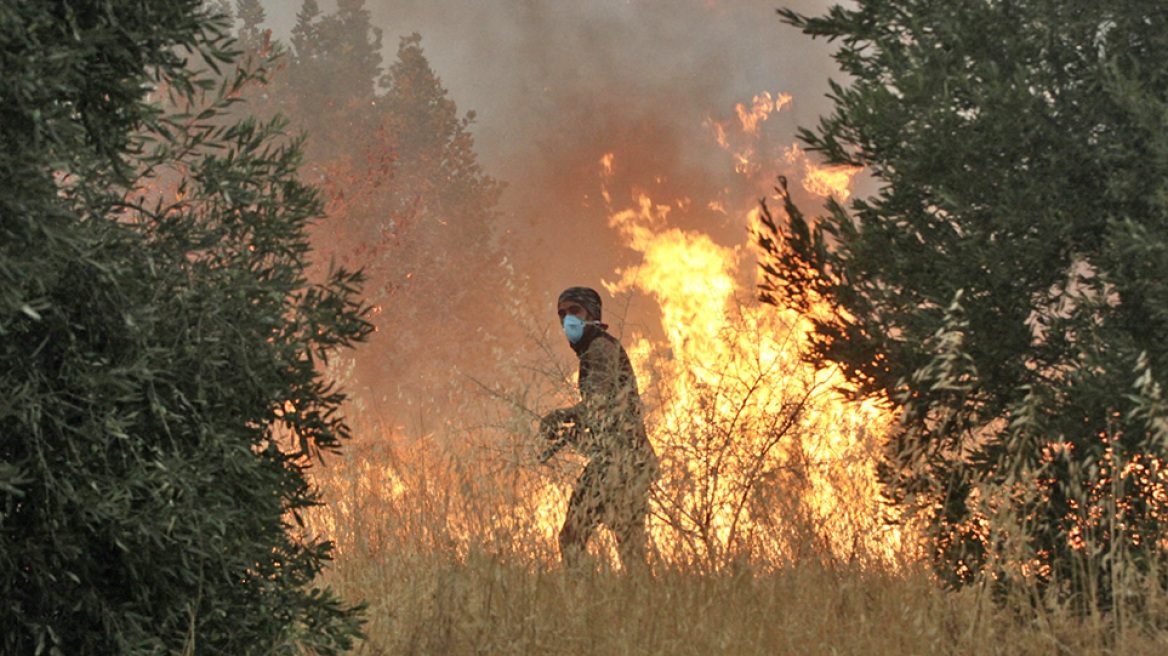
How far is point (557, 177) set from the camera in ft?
107

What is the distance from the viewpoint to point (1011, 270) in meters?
5.09

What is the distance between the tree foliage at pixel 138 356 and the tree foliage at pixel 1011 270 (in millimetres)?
2847

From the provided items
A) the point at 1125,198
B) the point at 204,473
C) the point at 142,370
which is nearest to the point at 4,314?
the point at 142,370

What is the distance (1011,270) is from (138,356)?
12.9 ft

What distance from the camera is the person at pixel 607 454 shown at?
17.5ft

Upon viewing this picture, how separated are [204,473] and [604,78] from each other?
1233 inches

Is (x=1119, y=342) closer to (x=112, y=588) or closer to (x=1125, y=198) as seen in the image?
(x=1125, y=198)

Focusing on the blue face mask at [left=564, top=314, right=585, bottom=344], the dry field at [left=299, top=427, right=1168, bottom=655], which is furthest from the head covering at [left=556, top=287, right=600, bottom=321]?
the dry field at [left=299, top=427, right=1168, bottom=655]

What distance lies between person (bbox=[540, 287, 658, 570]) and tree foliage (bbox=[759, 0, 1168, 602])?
1.13 metres

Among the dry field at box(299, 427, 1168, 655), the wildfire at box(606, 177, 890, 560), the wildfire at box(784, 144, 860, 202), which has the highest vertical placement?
the wildfire at box(784, 144, 860, 202)

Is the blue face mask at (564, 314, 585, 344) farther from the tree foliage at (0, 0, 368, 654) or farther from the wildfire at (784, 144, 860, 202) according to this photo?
the wildfire at (784, 144, 860, 202)

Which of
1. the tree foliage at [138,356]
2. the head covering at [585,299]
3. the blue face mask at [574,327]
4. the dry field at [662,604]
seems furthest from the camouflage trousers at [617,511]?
the head covering at [585,299]

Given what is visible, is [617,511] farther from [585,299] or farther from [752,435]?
[585,299]

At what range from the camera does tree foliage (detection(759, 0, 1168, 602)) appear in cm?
474
